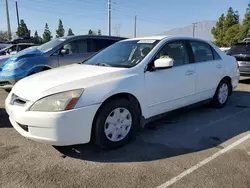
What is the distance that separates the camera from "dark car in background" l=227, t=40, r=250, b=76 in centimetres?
874

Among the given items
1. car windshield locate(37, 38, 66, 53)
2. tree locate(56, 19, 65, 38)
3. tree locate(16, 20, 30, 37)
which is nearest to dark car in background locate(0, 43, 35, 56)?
car windshield locate(37, 38, 66, 53)

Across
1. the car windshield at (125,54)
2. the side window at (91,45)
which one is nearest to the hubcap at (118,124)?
the car windshield at (125,54)

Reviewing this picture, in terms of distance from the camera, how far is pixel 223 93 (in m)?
5.59

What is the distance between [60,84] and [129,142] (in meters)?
1.29

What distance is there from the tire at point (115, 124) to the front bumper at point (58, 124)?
0.42ft

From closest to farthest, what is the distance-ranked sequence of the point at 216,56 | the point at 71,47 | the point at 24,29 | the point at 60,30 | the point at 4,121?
the point at 4,121, the point at 216,56, the point at 71,47, the point at 24,29, the point at 60,30

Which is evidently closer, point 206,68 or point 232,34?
point 206,68

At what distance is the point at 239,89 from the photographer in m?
7.83

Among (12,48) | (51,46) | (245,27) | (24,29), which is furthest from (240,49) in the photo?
(24,29)

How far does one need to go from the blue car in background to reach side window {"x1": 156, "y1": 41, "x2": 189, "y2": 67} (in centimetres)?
331

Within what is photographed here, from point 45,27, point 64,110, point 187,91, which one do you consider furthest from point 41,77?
point 45,27

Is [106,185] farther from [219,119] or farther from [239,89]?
[239,89]

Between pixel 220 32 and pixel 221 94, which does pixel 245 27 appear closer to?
pixel 220 32

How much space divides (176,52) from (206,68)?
33.7 inches
